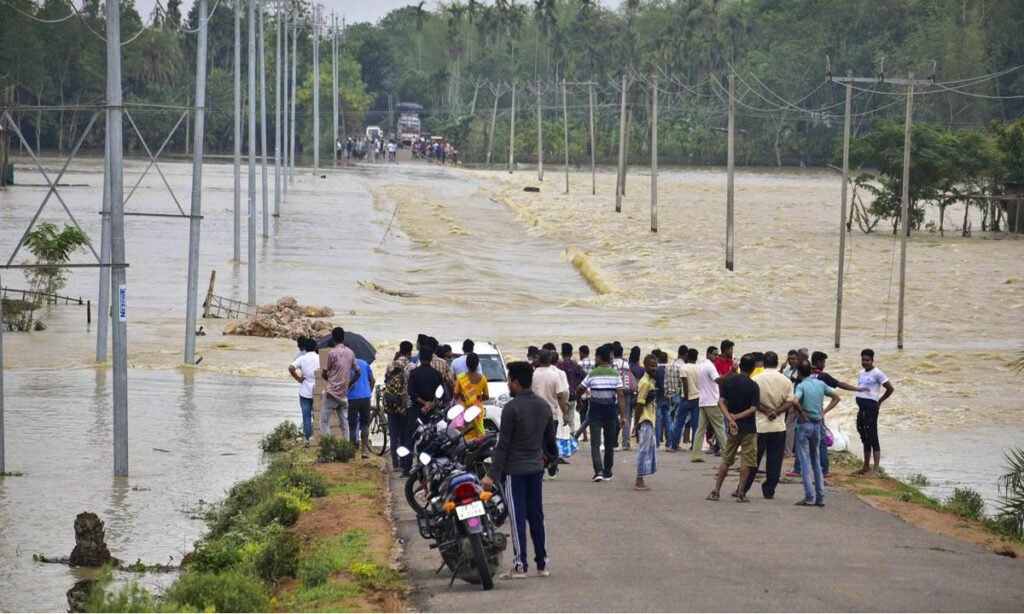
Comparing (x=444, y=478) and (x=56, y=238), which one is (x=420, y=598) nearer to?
(x=444, y=478)

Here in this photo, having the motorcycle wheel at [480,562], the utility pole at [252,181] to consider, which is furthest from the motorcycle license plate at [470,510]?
the utility pole at [252,181]

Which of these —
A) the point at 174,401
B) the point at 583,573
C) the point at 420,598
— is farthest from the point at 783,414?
the point at 174,401

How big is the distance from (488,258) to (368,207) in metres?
20.4

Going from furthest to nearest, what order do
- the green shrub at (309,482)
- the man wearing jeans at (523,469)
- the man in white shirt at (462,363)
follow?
1. the man in white shirt at (462,363)
2. the green shrub at (309,482)
3. the man wearing jeans at (523,469)

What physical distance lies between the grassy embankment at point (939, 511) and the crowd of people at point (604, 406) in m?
0.54

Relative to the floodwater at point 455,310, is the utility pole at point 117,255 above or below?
above

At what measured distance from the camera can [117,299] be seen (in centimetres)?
1923

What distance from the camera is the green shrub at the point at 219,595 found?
9.77 meters

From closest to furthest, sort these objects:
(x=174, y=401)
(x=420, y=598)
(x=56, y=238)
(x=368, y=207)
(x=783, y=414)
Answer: (x=420, y=598)
(x=783, y=414)
(x=174, y=401)
(x=56, y=238)
(x=368, y=207)

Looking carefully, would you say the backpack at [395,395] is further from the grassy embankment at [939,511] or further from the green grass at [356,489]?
the grassy embankment at [939,511]

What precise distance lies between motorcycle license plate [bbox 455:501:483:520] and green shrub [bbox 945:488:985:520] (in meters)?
7.47

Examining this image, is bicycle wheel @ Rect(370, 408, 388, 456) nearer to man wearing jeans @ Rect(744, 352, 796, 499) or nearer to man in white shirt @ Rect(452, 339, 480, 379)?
man in white shirt @ Rect(452, 339, 480, 379)

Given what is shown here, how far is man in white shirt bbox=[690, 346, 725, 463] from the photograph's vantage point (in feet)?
60.5

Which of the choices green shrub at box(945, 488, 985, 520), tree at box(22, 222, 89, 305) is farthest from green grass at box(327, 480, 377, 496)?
tree at box(22, 222, 89, 305)
